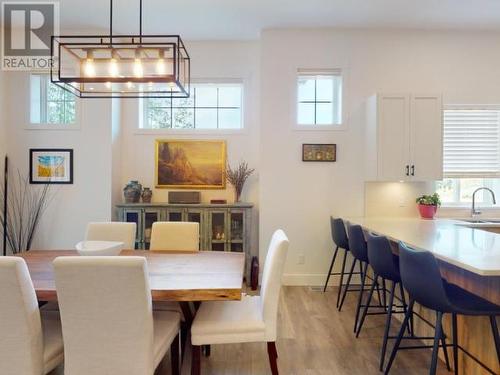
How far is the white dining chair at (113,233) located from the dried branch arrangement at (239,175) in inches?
71.0

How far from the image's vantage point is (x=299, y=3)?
3945 millimetres

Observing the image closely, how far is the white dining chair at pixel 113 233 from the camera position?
3.33 metres

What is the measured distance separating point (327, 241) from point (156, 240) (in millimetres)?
2289

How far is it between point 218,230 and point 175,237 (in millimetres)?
1371

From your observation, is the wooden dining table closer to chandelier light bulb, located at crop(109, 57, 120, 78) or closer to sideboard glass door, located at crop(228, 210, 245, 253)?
chandelier light bulb, located at crop(109, 57, 120, 78)

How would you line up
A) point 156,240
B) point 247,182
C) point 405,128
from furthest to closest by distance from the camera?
point 247,182 < point 405,128 < point 156,240

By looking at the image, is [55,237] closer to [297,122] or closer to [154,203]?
[154,203]

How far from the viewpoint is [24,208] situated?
15.5 ft

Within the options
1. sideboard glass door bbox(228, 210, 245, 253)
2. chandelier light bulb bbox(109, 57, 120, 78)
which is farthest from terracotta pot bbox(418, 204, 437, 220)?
chandelier light bulb bbox(109, 57, 120, 78)

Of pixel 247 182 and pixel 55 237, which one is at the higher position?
pixel 247 182

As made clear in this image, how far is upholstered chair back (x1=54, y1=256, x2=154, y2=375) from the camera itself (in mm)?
1760

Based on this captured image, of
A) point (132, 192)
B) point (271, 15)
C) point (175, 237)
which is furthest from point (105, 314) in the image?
point (271, 15)

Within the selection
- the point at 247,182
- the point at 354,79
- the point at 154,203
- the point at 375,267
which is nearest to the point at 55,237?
the point at 154,203

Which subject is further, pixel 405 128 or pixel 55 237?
pixel 55 237
